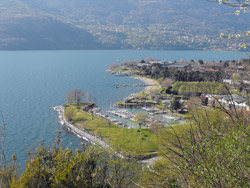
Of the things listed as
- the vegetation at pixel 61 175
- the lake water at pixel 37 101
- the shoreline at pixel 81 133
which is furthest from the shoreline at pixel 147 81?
the vegetation at pixel 61 175

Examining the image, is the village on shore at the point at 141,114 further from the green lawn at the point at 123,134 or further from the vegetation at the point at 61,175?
the vegetation at the point at 61,175

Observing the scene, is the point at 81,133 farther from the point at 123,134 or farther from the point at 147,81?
the point at 147,81

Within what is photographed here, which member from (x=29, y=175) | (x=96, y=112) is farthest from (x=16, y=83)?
(x=29, y=175)

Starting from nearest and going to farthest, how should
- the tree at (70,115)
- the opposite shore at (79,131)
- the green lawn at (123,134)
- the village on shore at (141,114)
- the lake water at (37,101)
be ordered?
1. the green lawn at (123,134)
2. the village on shore at (141,114)
3. the opposite shore at (79,131)
4. the lake water at (37,101)
5. the tree at (70,115)

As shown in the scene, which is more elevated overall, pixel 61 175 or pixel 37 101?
pixel 61 175

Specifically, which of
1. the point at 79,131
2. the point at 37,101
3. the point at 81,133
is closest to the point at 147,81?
the point at 37,101

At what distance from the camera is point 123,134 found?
2123cm

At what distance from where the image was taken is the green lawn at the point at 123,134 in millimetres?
18245

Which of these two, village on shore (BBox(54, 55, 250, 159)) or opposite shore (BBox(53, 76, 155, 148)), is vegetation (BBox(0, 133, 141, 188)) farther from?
Answer: opposite shore (BBox(53, 76, 155, 148))

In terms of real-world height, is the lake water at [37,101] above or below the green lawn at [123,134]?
below

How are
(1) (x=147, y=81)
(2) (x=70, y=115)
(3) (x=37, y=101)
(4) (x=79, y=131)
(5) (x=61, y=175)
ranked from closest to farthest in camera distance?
(5) (x=61, y=175) < (4) (x=79, y=131) < (2) (x=70, y=115) < (3) (x=37, y=101) < (1) (x=147, y=81)

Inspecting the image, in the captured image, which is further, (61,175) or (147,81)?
(147,81)

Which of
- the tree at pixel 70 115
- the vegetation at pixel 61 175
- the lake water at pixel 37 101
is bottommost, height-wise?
the lake water at pixel 37 101

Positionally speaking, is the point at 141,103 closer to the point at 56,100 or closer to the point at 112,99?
the point at 112,99
